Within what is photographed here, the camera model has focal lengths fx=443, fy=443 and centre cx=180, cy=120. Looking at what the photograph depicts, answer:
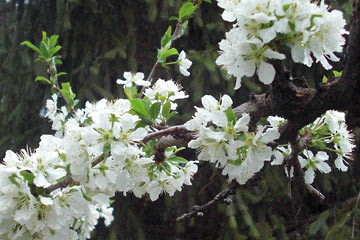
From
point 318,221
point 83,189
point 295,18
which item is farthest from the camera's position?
point 318,221

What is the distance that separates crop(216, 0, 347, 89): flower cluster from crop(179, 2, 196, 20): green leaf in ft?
1.39

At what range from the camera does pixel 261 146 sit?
715 millimetres

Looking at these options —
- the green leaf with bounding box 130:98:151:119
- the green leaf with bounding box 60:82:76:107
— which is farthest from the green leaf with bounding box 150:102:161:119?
the green leaf with bounding box 60:82:76:107

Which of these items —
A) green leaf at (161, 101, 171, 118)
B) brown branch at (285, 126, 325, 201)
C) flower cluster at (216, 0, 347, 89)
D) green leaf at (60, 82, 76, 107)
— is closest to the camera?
flower cluster at (216, 0, 347, 89)

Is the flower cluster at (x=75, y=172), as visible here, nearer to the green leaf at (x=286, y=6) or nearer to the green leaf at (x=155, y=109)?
the green leaf at (x=155, y=109)

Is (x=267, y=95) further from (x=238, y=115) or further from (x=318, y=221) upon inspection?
(x=318, y=221)

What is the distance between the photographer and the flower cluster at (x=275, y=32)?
0.63 m

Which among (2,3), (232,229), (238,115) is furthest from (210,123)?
(2,3)

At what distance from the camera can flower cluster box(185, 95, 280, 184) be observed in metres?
0.71

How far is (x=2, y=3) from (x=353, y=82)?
10.5 feet

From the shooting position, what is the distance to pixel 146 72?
3.08 meters

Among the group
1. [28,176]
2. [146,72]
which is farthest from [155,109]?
[146,72]

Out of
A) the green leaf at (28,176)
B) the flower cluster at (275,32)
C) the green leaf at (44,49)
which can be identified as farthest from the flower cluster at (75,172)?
the green leaf at (44,49)

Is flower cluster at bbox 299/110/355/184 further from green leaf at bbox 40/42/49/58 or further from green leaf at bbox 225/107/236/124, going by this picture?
green leaf at bbox 40/42/49/58
